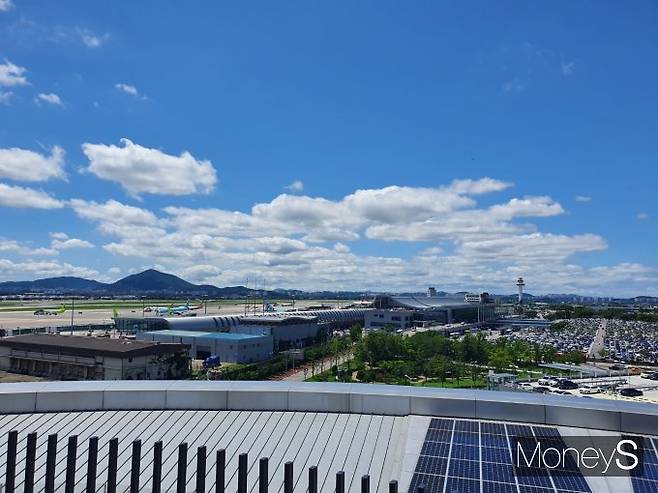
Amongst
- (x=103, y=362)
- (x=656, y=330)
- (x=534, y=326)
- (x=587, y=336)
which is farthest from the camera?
(x=534, y=326)

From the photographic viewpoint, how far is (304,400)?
11516 millimetres

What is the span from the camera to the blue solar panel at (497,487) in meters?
7.84

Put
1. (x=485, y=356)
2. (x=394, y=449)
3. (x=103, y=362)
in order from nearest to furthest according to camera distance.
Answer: (x=394, y=449) < (x=103, y=362) < (x=485, y=356)

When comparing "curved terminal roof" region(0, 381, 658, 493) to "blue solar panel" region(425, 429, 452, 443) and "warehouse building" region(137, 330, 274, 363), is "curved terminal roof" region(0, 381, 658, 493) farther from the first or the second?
"warehouse building" region(137, 330, 274, 363)

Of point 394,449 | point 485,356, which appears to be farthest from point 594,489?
point 485,356

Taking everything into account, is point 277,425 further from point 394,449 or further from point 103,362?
point 103,362

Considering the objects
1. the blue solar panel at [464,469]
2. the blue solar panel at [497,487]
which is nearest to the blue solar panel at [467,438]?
the blue solar panel at [464,469]

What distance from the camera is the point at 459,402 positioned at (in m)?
11.1

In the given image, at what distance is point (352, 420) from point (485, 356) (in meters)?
52.9


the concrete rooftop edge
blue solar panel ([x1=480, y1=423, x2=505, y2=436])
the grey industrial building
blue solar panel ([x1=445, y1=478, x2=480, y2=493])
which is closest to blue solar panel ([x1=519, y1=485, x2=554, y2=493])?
blue solar panel ([x1=445, y1=478, x2=480, y2=493])

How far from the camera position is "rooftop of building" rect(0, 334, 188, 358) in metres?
41.0

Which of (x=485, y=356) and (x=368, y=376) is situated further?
(x=485, y=356)

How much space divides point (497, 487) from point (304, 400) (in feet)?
15.8

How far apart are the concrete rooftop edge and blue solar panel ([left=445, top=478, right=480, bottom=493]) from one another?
296 cm
